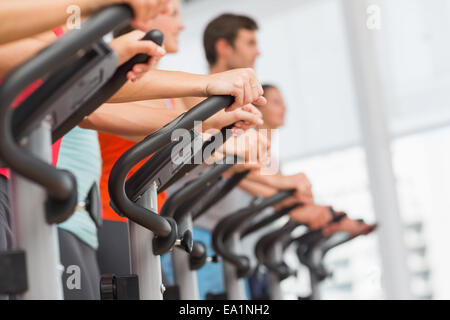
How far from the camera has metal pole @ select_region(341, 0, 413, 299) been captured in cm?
411

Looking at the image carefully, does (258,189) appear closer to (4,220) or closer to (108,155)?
(108,155)

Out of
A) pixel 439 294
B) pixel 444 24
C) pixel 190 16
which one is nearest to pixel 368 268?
pixel 439 294

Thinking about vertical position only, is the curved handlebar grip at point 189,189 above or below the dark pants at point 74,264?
above

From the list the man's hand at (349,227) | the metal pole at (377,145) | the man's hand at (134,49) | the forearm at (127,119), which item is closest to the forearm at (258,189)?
the man's hand at (349,227)

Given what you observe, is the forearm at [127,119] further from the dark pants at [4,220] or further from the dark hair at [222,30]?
the dark hair at [222,30]

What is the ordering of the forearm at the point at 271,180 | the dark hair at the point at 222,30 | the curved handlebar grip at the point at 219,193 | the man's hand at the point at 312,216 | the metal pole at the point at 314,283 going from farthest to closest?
1. the metal pole at the point at 314,283
2. the man's hand at the point at 312,216
3. the dark hair at the point at 222,30
4. the forearm at the point at 271,180
5. the curved handlebar grip at the point at 219,193

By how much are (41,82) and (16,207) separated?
6.6 inches

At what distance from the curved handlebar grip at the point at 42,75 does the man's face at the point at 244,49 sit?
4.83ft

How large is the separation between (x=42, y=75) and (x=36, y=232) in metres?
0.21

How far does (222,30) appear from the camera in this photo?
2.40m

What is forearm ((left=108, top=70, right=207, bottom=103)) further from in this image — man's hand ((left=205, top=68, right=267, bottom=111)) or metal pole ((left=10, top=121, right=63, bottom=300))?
metal pole ((left=10, top=121, right=63, bottom=300))

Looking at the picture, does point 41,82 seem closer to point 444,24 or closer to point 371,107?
point 371,107

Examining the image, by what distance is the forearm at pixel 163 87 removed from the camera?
1212mm

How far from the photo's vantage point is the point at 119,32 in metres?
1.02
